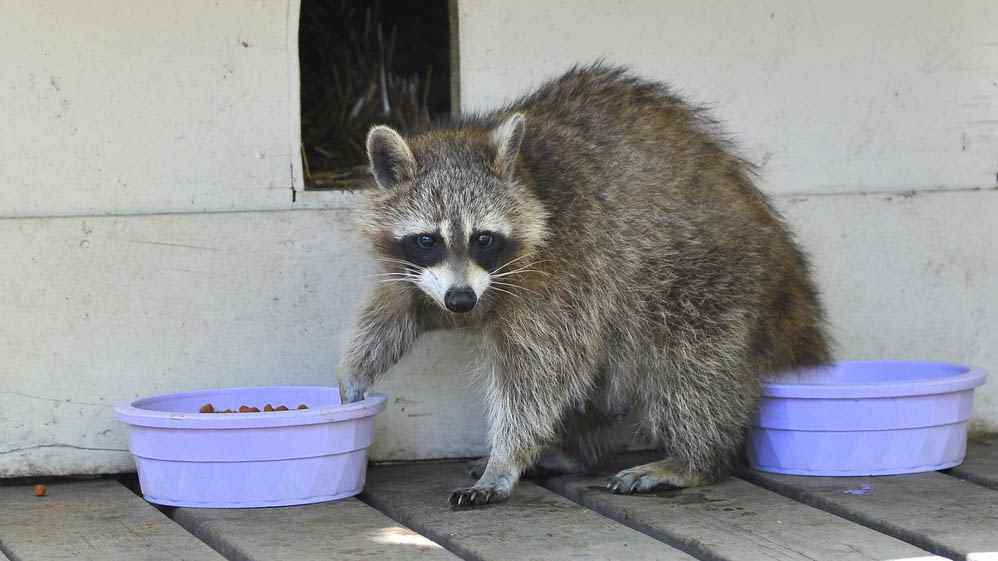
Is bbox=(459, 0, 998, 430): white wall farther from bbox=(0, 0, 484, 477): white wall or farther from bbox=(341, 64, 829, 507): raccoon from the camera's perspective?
bbox=(0, 0, 484, 477): white wall

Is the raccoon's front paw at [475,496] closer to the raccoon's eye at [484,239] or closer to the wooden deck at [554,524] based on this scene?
the wooden deck at [554,524]

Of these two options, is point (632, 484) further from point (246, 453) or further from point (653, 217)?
point (246, 453)

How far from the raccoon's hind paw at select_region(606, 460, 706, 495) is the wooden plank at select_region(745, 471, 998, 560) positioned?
0.20 m

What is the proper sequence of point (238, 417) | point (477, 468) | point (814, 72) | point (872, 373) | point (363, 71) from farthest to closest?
1. point (363, 71)
2. point (814, 72)
3. point (872, 373)
4. point (477, 468)
5. point (238, 417)

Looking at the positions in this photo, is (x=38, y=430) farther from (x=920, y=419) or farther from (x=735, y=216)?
(x=920, y=419)

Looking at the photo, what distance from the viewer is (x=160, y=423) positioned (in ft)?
10.8

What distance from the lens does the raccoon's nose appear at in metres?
3.21

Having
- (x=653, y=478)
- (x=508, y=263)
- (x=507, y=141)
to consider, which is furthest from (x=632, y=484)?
(x=507, y=141)

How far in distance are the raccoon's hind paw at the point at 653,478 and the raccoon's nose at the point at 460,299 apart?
63 centimetres

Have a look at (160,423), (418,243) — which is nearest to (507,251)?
(418,243)

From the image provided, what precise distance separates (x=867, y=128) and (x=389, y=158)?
56.3 inches

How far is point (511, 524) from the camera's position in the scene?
126 inches

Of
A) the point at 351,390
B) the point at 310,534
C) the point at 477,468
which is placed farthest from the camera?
the point at 477,468

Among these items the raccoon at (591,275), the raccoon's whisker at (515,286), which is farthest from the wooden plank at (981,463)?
the raccoon's whisker at (515,286)
